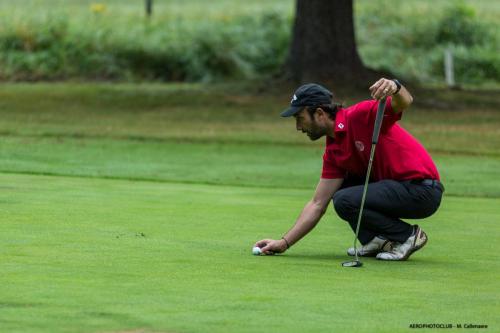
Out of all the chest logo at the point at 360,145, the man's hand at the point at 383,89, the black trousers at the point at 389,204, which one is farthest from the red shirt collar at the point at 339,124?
→ the man's hand at the point at 383,89

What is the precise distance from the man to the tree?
1781 cm

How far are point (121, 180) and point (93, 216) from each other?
4.04m

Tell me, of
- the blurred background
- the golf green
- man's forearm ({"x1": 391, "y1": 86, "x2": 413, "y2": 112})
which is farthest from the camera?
the blurred background

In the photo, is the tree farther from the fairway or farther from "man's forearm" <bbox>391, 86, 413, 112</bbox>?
"man's forearm" <bbox>391, 86, 413, 112</bbox>

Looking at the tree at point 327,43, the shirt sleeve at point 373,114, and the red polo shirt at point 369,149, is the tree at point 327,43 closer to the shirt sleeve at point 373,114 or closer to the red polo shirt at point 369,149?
the red polo shirt at point 369,149

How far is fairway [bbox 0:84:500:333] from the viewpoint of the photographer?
623 cm

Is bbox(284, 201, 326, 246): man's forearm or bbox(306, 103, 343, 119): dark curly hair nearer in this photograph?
bbox(306, 103, 343, 119): dark curly hair

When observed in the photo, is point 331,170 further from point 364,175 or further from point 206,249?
point 206,249

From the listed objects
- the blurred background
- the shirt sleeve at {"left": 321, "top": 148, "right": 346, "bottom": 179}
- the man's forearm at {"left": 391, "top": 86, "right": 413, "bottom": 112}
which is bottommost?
the blurred background

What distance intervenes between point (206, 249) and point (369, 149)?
128 cm

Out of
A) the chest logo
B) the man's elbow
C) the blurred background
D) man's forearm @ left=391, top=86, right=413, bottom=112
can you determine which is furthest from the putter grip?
the blurred background

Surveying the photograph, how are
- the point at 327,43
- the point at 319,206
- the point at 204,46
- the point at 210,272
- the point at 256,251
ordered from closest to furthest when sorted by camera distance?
the point at 210,272, the point at 256,251, the point at 319,206, the point at 327,43, the point at 204,46

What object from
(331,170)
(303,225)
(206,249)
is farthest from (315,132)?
(206,249)

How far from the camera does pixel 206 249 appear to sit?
8.55 metres
